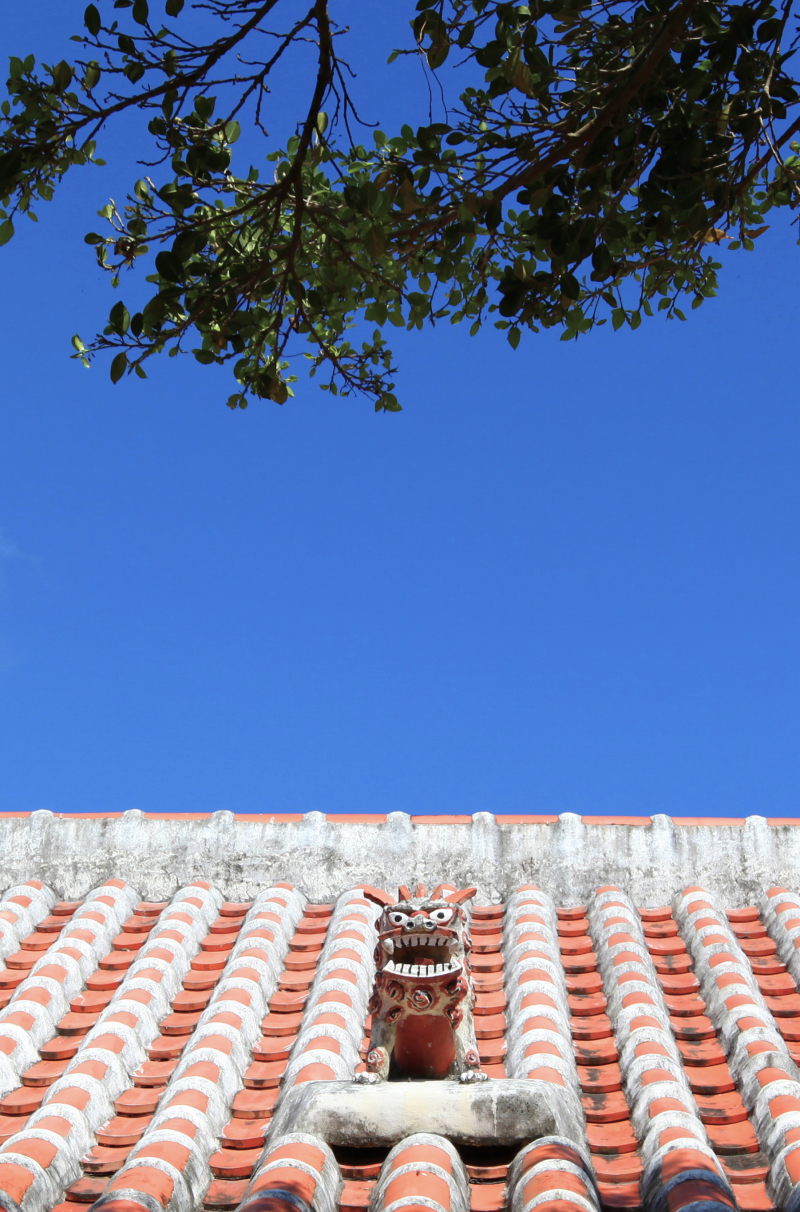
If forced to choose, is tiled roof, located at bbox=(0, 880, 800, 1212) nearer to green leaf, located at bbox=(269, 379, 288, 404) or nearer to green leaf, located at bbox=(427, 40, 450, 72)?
green leaf, located at bbox=(269, 379, 288, 404)

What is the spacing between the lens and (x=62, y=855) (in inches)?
291

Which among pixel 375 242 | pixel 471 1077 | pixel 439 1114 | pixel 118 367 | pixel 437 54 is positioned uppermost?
pixel 437 54

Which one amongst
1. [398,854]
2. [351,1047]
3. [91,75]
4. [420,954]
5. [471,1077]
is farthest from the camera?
[398,854]

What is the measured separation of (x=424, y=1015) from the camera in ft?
14.8

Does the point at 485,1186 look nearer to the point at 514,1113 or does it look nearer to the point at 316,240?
the point at 514,1113

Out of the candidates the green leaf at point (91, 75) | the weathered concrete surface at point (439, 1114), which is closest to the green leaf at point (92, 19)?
the green leaf at point (91, 75)

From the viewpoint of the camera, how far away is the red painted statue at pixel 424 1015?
4488 millimetres

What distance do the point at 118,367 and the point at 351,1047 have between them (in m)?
3.04

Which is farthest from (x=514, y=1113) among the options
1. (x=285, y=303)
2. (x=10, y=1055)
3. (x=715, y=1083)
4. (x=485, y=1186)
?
(x=285, y=303)

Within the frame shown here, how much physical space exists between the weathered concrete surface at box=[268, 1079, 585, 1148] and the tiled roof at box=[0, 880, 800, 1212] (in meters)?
0.07

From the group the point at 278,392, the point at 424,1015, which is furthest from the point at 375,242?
the point at 424,1015

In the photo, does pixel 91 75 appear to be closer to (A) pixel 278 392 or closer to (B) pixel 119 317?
(B) pixel 119 317

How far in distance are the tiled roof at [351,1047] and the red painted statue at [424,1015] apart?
26cm

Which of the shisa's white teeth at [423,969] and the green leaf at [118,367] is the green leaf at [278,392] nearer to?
the green leaf at [118,367]
